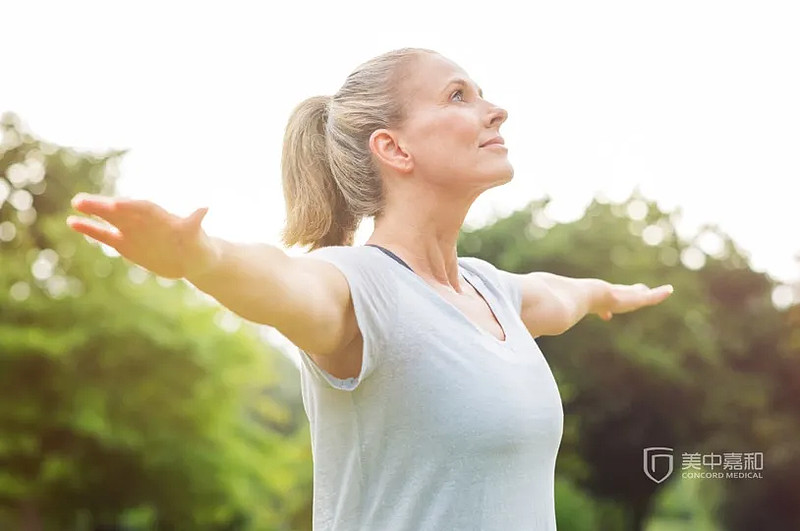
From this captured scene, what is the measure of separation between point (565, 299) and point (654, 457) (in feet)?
51.0

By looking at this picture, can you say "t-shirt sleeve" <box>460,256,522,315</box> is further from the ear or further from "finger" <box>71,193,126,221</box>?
"finger" <box>71,193,126,221</box>

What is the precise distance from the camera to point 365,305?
1.71 m

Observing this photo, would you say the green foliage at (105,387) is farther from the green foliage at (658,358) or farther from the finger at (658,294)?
the finger at (658,294)

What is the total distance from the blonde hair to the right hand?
0.73m

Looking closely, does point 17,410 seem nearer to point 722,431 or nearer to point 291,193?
point 722,431

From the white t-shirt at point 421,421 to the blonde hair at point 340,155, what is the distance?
0.31 meters

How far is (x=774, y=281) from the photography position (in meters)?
16.6

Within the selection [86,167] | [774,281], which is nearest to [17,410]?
[86,167]

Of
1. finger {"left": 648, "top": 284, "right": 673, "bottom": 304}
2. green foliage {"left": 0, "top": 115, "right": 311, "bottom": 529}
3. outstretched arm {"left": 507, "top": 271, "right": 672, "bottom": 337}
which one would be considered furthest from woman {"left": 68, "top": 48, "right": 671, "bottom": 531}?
green foliage {"left": 0, "top": 115, "right": 311, "bottom": 529}

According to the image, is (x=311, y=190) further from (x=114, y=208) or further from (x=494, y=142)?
(x=114, y=208)

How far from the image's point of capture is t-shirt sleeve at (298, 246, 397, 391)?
1.70 meters

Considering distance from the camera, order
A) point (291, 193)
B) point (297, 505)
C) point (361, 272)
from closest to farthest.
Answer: point (361, 272)
point (291, 193)
point (297, 505)

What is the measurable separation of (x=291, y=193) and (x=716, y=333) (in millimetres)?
15579

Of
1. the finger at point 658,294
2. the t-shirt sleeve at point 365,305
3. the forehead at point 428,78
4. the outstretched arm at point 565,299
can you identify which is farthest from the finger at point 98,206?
the finger at point 658,294
